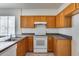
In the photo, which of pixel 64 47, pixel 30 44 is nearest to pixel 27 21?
pixel 30 44

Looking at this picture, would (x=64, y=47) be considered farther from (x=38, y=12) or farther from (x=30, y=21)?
(x=38, y=12)

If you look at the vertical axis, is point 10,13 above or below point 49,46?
above

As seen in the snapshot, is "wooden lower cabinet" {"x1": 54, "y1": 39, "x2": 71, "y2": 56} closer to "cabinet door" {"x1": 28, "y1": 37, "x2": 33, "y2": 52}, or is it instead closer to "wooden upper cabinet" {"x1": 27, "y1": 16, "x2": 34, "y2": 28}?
"cabinet door" {"x1": 28, "y1": 37, "x2": 33, "y2": 52}

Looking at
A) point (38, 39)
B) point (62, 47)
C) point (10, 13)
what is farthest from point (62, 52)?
point (10, 13)

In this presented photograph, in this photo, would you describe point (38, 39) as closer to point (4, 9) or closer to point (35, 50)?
point (35, 50)

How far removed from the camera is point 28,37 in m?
8.11

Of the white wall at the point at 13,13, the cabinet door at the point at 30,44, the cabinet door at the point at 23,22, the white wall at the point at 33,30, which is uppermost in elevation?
the white wall at the point at 13,13

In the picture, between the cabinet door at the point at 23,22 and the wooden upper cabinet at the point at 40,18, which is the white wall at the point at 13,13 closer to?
the cabinet door at the point at 23,22

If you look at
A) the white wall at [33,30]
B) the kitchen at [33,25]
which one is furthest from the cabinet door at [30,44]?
the white wall at [33,30]

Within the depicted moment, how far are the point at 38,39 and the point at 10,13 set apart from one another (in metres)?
2.10

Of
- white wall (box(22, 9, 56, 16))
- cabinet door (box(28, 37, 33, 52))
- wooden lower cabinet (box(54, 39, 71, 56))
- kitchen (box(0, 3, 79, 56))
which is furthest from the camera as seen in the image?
white wall (box(22, 9, 56, 16))

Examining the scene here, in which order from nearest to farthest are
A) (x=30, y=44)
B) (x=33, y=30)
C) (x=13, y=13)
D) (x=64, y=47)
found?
(x=64, y=47), (x=30, y=44), (x=13, y=13), (x=33, y=30)

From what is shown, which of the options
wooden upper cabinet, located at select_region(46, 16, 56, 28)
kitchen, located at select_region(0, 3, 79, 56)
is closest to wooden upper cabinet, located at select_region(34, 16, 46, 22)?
kitchen, located at select_region(0, 3, 79, 56)

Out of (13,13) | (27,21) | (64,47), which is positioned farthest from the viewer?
(13,13)
